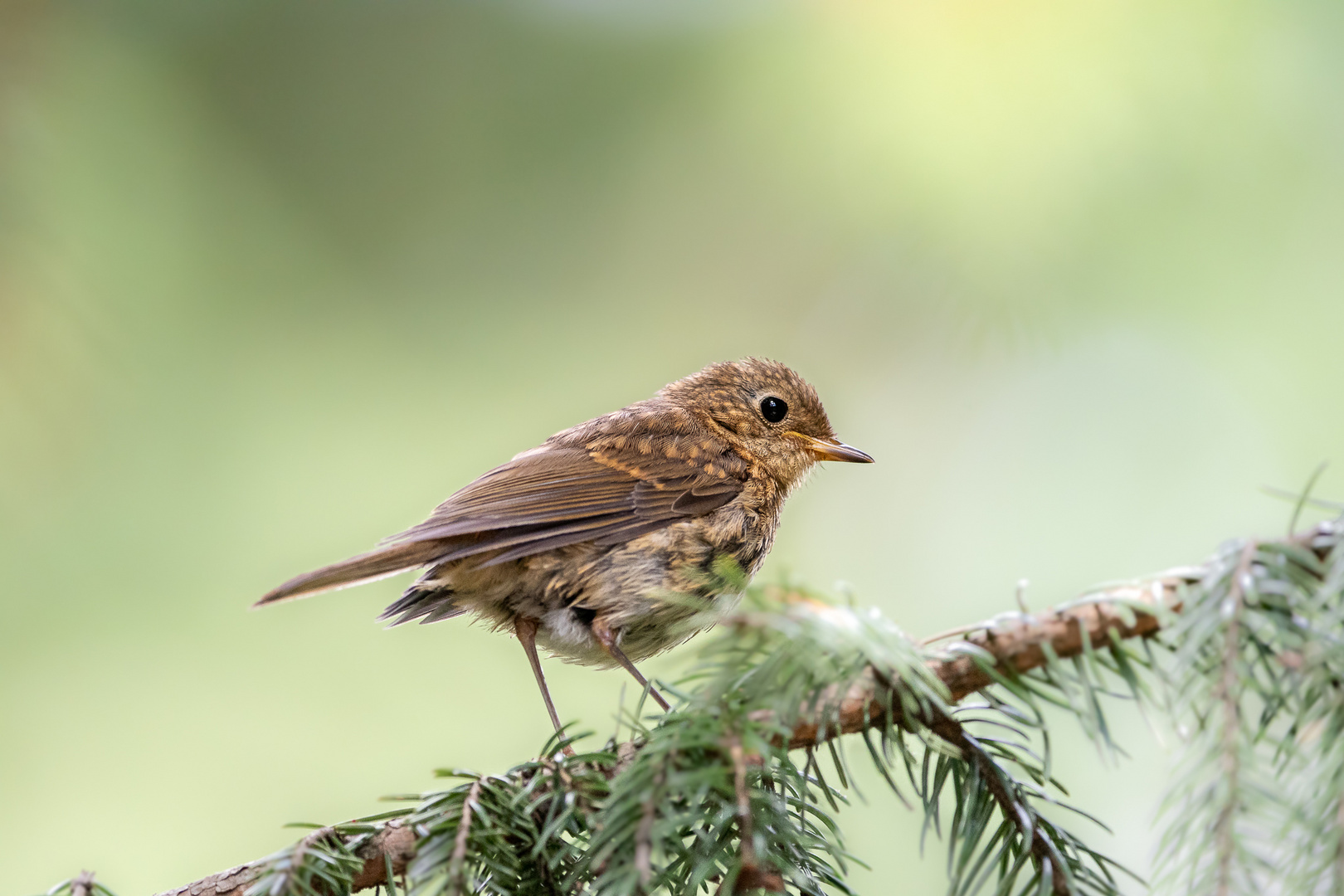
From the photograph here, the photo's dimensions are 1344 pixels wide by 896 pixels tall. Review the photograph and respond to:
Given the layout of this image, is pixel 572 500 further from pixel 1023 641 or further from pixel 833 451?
pixel 1023 641

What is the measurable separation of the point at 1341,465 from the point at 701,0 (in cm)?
158

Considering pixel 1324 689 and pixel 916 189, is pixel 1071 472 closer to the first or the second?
pixel 916 189

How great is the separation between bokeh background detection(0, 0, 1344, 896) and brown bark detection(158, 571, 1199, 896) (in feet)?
2.68

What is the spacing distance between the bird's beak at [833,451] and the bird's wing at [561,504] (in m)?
0.24

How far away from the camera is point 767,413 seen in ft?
Answer: 9.05

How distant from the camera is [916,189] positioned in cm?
182

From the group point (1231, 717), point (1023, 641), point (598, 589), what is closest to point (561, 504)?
point (598, 589)

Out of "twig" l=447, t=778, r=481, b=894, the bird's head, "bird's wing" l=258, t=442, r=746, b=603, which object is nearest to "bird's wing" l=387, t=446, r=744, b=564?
"bird's wing" l=258, t=442, r=746, b=603

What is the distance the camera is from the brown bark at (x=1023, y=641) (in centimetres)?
92

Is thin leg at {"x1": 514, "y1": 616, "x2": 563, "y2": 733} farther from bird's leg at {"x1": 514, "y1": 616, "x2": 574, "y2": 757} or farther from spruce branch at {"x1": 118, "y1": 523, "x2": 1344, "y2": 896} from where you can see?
spruce branch at {"x1": 118, "y1": 523, "x2": 1344, "y2": 896}

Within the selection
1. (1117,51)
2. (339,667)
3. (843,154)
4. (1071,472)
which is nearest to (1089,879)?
(1071,472)

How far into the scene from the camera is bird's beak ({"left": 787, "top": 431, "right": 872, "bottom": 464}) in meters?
2.55

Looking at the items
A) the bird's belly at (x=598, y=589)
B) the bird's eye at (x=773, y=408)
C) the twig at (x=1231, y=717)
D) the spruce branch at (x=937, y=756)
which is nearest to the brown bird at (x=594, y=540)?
the bird's belly at (x=598, y=589)

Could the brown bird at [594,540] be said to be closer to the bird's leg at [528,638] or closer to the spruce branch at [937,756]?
the bird's leg at [528,638]
